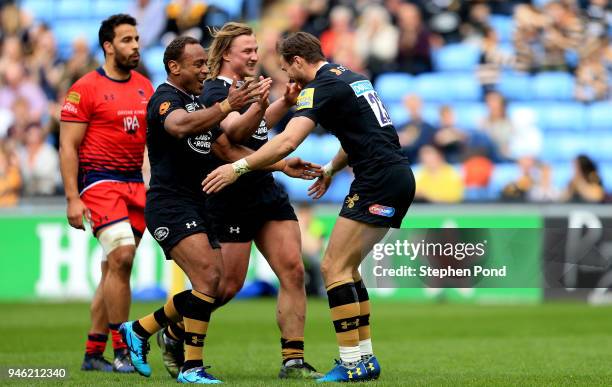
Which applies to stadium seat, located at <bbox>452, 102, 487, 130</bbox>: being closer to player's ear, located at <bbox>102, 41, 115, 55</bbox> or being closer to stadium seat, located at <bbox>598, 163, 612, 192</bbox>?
stadium seat, located at <bbox>598, 163, 612, 192</bbox>

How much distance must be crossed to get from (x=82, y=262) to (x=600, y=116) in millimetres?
8980

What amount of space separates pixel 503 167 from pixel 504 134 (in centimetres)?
68

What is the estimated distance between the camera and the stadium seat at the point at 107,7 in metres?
23.5

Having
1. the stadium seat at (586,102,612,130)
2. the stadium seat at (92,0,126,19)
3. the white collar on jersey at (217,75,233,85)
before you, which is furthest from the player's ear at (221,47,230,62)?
the stadium seat at (92,0,126,19)

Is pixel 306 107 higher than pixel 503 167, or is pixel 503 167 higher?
pixel 306 107

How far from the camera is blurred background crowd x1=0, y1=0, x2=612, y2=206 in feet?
61.3

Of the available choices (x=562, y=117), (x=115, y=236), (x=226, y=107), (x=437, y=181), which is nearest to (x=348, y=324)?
(x=226, y=107)

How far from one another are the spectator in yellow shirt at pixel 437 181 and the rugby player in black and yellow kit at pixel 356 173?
965cm

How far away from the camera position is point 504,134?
19.2m

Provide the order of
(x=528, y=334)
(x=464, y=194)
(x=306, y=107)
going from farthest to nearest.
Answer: (x=464, y=194) < (x=528, y=334) < (x=306, y=107)

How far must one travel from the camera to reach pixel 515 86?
20.5 metres

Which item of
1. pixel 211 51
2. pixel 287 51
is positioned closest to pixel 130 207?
pixel 211 51

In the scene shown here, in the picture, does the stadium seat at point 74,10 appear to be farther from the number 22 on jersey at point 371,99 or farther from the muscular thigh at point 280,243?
the number 22 on jersey at point 371,99

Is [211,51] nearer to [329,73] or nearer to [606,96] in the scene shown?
[329,73]
